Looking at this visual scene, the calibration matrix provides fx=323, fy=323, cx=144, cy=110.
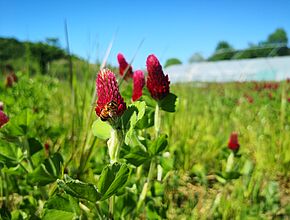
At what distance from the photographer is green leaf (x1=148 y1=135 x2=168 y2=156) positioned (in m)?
0.98

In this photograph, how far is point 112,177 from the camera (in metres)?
0.73

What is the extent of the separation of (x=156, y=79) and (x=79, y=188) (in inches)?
18.2

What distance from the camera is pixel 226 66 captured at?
17.9m

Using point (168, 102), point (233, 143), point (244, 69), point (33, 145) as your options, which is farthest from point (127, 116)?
point (244, 69)

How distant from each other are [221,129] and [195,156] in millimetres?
861

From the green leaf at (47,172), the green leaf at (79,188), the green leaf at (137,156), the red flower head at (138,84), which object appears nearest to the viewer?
the green leaf at (79,188)

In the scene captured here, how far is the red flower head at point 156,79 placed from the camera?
3.36 ft

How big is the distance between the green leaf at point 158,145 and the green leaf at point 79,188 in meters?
0.29

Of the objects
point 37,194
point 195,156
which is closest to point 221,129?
point 195,156

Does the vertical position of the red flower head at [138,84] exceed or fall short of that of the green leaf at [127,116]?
it exceeds it

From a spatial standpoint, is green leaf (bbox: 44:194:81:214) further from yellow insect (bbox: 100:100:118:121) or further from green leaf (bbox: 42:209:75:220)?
yellow insect (bbox: 100:100:118:121)

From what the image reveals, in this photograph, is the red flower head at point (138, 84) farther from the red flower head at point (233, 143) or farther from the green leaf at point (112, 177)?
the red flower head at point (233, 143)

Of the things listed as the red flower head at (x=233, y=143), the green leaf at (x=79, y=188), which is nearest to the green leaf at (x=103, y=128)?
the green leaf at (x=79, y=188)

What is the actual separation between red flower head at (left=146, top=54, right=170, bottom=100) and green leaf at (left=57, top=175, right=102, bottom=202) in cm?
42
